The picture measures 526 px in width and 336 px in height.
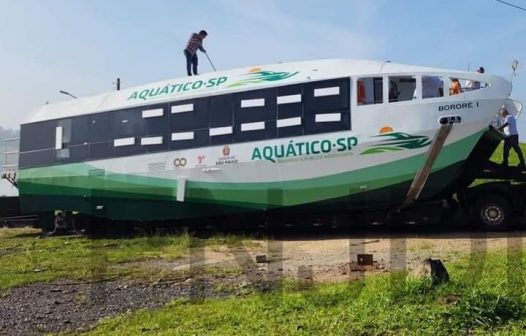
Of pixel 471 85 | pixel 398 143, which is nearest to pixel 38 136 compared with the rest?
pixel 398 143

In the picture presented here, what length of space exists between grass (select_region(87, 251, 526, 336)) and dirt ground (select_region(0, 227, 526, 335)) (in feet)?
2.19

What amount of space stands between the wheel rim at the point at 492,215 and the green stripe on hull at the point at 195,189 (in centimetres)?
114

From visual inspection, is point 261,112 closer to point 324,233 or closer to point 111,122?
point 324,233

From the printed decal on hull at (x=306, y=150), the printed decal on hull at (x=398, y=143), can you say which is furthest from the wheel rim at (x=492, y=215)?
the printed decal on hull at (x=306, y=150)

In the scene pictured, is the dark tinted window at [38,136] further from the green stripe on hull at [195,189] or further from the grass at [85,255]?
the grass at [85,255]

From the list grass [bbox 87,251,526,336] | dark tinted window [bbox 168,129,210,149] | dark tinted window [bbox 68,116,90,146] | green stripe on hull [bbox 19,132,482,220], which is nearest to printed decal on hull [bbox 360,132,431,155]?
green stripe on hull [bbox 19,132,482,220]

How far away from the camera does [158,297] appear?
762cm

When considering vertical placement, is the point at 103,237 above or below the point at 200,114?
below

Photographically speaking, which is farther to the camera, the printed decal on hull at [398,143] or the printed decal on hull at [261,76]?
the printed decal on hull at [261,76]

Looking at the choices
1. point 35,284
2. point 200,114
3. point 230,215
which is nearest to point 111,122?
point 200,114

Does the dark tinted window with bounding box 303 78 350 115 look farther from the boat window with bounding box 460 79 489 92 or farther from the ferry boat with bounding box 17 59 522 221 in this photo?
the boat window with bounding box 460 79 489 92

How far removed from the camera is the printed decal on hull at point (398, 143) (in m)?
12.2

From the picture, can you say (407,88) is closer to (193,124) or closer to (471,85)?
(471,85)

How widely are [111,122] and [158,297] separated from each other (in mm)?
8526
